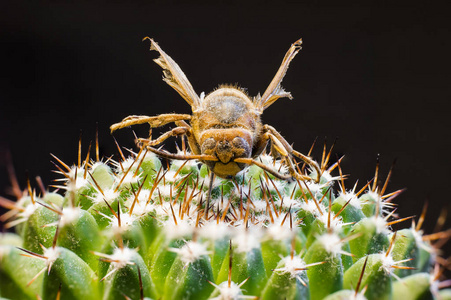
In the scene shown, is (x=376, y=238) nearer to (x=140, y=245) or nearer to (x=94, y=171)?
(x=140, y=245)

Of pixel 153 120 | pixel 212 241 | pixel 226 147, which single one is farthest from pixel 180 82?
pixel 212 241

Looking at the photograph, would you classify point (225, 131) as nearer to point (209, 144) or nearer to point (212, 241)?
point (209, 144)

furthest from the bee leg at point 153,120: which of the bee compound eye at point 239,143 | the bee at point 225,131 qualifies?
the bee compound eye at point 239,143

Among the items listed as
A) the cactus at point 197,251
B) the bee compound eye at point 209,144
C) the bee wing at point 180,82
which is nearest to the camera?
the cactus at point 197,251

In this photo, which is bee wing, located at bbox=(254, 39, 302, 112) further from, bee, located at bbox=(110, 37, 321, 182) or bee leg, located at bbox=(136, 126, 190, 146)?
bee leg, located at bbox=(136, 126, 190, 146)

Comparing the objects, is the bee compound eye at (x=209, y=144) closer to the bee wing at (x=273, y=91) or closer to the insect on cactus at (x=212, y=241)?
the insect on cactus at (x=212, y=241)

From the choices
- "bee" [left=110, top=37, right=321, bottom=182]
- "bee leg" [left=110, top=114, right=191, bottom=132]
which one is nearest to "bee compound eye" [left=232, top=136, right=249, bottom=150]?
"bee" [left=110, top=37, right=321, bottom=182]

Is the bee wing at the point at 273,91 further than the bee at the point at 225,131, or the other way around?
the bee wing at the point at 273,91

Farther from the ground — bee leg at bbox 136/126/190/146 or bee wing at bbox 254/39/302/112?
bee wing at bbox 254/39/302/112
